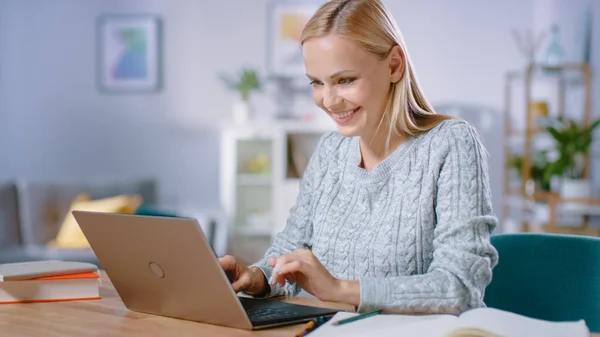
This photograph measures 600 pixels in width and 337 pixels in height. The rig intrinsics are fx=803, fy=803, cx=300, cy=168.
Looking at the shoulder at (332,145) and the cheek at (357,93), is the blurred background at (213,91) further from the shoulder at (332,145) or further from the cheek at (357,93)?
the cheek at (357,93)

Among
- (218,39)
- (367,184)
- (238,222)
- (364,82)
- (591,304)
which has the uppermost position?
(218,39)

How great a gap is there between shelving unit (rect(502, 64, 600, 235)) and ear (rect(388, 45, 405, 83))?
2.86 metres

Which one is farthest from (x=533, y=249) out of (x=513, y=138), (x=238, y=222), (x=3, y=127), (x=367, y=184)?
(x=3, y=127)

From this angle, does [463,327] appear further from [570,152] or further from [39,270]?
[570,152]

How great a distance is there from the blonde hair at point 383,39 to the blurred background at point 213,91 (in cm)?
387

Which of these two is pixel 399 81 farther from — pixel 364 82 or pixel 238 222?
pixel 238 222

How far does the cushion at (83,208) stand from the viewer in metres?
4.58

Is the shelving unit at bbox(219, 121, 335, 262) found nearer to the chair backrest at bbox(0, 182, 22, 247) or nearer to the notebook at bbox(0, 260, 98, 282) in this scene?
the chair backrest at bbox(0, 182, 22, 247)

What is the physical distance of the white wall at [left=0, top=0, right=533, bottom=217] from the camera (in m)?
5.73

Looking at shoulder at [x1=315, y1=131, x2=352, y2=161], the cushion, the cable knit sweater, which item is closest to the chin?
the cable knit sweater

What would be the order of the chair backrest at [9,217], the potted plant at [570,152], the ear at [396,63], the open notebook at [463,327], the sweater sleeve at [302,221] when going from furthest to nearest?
1. the chair backrest at [9,217]
2. the potted plant at [570,152]
3. the sweater sleeve at [302,221]
4. the ear at [396,63]
5. the open notebook at [463,327]

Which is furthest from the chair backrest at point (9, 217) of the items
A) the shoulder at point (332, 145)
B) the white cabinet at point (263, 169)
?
the shoulder at point (332, 145)

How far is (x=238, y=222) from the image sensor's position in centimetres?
558

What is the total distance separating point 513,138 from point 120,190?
2.54m
